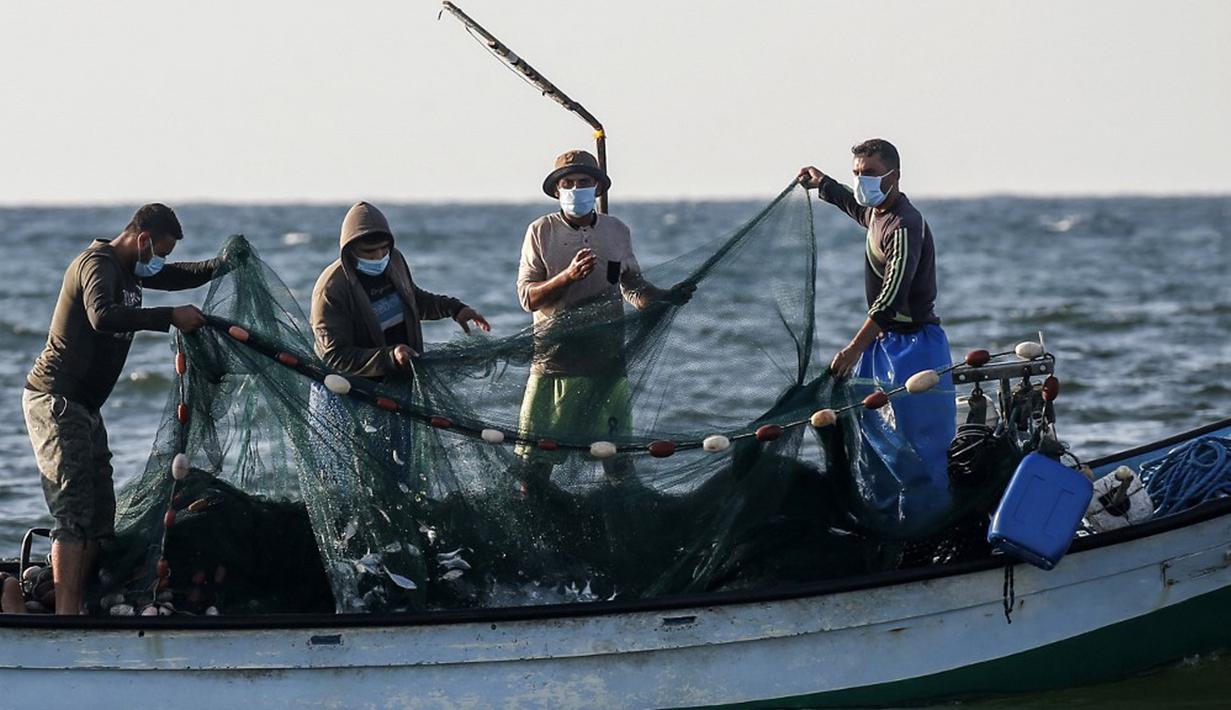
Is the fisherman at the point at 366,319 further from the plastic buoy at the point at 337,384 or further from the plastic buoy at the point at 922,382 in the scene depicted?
the plastic buoy at the point at 922,382

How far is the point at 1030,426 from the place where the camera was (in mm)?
7820

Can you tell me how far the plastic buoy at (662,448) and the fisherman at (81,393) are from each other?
1.95 m

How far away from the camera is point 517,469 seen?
7.57 meters

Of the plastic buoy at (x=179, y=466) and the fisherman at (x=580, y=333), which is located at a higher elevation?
the fisherman at (x=580, y=333)

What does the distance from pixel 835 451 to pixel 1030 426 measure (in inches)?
34.6


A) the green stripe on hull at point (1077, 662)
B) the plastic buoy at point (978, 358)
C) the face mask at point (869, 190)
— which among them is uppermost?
the face mask at point (869, 190)

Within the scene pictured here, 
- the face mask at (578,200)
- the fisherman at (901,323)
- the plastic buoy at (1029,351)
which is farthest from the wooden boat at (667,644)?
the face mask at (578,200)

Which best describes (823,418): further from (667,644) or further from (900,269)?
(667,644)

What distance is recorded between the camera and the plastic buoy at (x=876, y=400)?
24.6 ft

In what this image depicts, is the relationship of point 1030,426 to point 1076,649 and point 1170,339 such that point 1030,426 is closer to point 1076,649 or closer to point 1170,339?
point 1076,649

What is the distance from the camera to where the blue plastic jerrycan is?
7.27 m

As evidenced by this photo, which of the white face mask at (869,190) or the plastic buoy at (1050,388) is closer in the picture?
the plastic buoy at (1050,388)

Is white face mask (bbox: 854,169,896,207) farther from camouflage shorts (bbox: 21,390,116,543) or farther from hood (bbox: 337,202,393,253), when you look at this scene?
camouflage shorts (bbox: 21,390,116,543)

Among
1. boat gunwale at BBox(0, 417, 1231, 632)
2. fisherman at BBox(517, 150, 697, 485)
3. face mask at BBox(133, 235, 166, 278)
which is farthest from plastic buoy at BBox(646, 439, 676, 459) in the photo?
face mask at BBox(133, 235, 166, 278)
